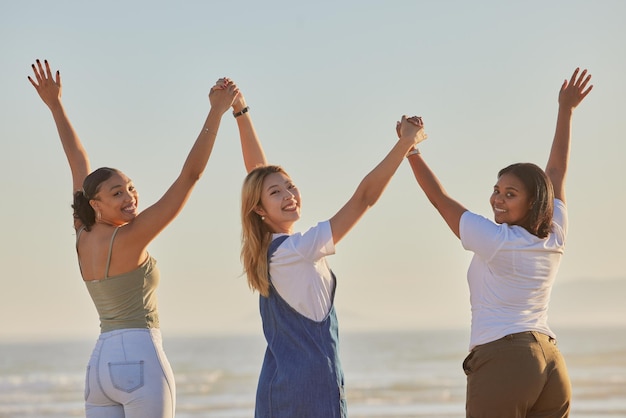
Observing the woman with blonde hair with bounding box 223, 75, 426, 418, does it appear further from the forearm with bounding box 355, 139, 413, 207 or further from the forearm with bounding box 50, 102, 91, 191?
the forearm with bounding box 50, 102, 91, 191

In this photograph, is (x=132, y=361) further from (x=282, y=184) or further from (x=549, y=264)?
(x=549, y=264)

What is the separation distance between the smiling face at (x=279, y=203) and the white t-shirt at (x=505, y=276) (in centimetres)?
76

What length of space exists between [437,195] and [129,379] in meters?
1.60

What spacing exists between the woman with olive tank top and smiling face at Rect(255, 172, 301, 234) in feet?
1.10

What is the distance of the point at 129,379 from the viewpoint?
461cm

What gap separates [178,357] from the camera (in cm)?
3716

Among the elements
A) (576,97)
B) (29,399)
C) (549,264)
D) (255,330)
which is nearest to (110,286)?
(549,264)

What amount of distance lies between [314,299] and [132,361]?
86 centimetres

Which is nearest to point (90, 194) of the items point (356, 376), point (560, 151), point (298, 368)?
point (298, 368)

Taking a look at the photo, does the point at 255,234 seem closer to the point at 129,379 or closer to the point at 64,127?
the point at 129,379

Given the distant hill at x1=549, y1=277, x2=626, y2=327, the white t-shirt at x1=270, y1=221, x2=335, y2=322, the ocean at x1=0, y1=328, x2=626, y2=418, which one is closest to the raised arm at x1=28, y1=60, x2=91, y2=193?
the white t-shirt at x1=270, y1=221, x2=335, y2=322

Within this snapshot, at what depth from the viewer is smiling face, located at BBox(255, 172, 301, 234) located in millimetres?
4555

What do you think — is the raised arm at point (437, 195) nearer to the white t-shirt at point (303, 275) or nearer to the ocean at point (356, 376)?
the white t-shirt at point (303, 275)

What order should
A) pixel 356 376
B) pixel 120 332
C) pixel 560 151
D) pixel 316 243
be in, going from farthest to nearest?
1. pixel 356 376
2. pixel 560 151
3. pixel 120 332
4. pixel 316 243
